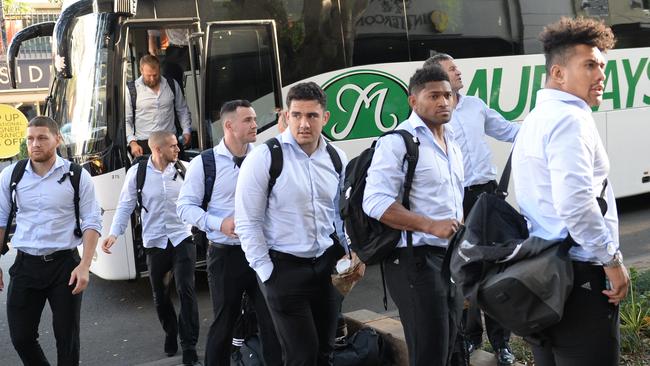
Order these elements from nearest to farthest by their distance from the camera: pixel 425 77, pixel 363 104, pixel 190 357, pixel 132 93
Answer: pixel 425 77 < pixel 190 357 < pixel 132 93 < pixel 363 104

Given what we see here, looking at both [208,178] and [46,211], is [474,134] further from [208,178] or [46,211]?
[46,211]

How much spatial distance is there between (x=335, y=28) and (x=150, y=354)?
13.7 ft

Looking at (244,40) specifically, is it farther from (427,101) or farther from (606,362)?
(606,362)

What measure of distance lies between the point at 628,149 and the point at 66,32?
310 inches

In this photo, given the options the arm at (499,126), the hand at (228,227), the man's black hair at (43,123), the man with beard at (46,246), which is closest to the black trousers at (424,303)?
the hand at (228,227)

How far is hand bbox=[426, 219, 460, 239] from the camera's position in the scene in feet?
11.5

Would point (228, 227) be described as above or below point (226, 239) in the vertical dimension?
above

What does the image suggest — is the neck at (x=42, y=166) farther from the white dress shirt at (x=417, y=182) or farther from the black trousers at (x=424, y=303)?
the black trousers at (x=424, y=303)

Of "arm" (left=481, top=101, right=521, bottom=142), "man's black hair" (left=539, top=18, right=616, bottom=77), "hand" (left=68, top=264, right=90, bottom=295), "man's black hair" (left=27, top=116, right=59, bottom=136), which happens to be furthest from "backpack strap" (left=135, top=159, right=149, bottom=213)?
"man's black hair" (left=539, top=18, right=616, bottom=77)


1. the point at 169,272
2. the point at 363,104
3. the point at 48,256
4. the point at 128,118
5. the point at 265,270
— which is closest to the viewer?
the point at 265,270

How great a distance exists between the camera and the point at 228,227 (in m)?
4.66

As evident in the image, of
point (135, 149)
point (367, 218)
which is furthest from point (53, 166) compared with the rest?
point (135, 149)

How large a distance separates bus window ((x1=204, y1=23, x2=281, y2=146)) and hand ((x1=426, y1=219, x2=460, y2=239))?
4.49 m

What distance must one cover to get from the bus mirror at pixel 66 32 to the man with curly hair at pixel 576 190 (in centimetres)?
562
